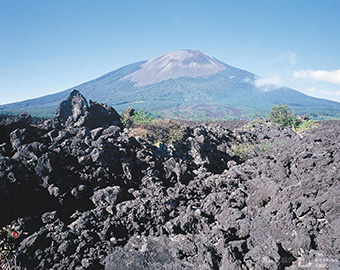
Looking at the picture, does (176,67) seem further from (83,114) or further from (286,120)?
(83,114)

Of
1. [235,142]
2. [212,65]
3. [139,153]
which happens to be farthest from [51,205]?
[212,65]

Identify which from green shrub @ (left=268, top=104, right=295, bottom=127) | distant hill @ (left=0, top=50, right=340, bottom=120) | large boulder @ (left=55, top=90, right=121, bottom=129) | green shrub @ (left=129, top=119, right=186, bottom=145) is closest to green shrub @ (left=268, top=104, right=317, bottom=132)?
green shrub @ (left=268, top=104, right=295, bottom=127)

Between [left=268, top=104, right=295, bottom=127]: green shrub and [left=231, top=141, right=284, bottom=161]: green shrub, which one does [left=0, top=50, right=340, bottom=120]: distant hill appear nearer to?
[left=268, top=104, right=295, bottom=127]: green shrub

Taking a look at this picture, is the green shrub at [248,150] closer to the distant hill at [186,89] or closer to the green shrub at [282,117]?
the green shrub at [282,117]

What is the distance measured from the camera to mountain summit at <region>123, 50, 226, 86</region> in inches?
5881

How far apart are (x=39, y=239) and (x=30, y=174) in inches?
85.1

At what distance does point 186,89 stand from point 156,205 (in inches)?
5120

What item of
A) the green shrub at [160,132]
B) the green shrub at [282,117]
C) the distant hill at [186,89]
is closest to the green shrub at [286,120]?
the green shrub at [282,117]

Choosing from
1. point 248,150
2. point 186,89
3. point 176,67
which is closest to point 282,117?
point 248,150

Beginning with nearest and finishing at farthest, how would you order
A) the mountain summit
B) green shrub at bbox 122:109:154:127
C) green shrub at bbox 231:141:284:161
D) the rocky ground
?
the rocky ground < green shrub at bbox 231:141:284:161 < green shrub at bbox 122:109:154:127 < the mountain summit

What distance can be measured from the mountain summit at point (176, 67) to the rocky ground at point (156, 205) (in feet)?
443

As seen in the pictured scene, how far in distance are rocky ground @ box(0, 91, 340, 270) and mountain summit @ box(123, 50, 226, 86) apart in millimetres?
135158

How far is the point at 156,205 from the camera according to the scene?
6.02 metres

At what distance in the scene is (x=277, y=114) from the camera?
21031 mm
